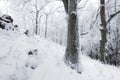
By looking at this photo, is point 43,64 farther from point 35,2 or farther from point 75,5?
point 35,2

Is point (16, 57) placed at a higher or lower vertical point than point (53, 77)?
higher

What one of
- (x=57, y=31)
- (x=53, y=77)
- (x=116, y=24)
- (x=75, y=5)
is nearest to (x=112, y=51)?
(x=116, y=24)

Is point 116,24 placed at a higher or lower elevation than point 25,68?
higher

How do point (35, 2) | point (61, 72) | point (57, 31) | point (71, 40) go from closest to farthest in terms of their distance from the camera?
point (61, 72) < point (71, 40) < point (35, 2) < point (57, 31)

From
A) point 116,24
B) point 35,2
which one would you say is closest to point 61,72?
point 116,24

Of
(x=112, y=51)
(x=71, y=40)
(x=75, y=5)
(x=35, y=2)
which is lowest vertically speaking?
(x=112, y=51)

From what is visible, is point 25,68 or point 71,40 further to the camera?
point 71,40

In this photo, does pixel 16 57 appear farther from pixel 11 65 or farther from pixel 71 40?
pixel 71 40

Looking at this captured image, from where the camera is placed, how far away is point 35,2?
30.1 m

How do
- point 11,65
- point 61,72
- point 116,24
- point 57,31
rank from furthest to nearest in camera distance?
point 57,31 < point 116,24 < point 61,72 < point 11,65

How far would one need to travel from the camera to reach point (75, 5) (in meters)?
6.09

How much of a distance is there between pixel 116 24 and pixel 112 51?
361 cm

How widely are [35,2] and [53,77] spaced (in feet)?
88.9

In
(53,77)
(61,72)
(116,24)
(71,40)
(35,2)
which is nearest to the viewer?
(53,77)
